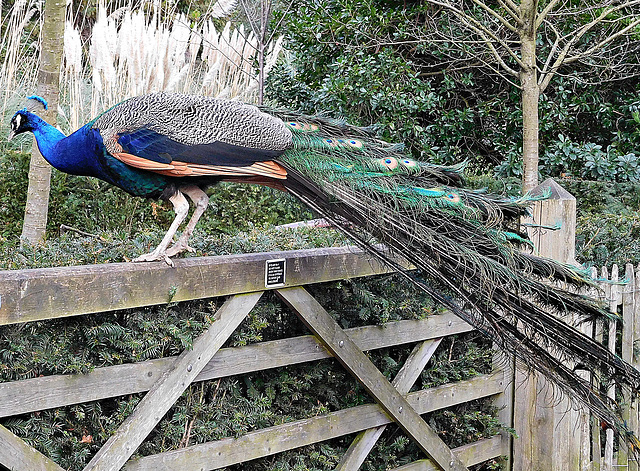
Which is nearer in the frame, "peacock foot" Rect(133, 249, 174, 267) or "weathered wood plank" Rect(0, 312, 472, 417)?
"weathered wood plank" Rect(0, 312, 472, 417)

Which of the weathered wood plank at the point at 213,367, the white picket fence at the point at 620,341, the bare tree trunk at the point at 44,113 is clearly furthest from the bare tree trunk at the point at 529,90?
the bare tree trunk at the point at 44,113

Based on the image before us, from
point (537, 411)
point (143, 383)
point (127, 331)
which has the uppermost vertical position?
point (127, 331)

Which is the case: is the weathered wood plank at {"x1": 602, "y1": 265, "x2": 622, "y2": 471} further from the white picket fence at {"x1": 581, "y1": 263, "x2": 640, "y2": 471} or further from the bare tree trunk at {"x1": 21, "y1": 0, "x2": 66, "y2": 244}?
the bare tree trunk at {"x1": 21, "y1": 0, "x2": 66, "y2": 244}

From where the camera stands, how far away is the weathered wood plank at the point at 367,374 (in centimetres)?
302

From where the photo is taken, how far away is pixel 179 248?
2.98m

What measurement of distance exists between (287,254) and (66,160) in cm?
105

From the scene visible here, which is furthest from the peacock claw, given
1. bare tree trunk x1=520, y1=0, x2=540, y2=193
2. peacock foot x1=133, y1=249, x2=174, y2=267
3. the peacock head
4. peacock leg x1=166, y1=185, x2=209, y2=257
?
bare tree trunk x1=520, y1=0, x2=540, y2=193

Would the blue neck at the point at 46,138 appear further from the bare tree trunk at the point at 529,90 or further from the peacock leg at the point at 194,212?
the bare tree trunk at the point at 529,90

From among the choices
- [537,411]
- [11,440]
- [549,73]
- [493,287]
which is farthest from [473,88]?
[11,440]

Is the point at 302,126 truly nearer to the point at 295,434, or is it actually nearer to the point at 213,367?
the point at 213,367

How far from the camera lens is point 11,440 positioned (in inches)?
82.4

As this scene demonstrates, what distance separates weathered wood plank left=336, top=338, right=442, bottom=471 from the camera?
318 centimetres

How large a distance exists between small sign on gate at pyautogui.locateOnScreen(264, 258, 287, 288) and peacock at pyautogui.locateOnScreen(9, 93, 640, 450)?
0.31 metres

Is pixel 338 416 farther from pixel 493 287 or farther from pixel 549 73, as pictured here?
pixel 549 73
